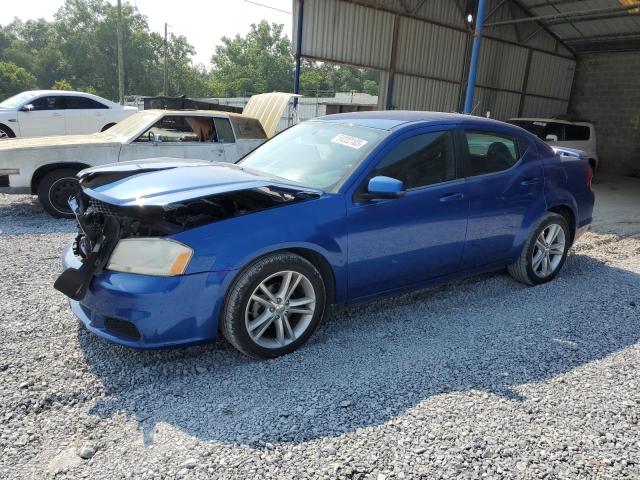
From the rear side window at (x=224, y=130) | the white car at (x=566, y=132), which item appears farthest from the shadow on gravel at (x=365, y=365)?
the white car at (x=566, y=132)

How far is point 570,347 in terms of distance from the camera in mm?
3531

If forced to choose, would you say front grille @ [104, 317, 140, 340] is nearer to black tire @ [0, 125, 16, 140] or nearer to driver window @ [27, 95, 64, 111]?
black tire @ [0, 125, 16, 140]

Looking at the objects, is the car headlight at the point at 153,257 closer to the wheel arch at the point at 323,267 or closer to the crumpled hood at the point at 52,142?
the wheel arch at the point at 323,267

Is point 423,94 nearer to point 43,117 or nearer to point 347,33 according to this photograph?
point 347,33

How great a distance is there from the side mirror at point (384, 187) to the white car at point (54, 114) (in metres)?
11.0

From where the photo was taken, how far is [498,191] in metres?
4.18

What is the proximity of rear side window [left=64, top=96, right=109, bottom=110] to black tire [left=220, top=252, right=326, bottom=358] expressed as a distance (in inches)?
445

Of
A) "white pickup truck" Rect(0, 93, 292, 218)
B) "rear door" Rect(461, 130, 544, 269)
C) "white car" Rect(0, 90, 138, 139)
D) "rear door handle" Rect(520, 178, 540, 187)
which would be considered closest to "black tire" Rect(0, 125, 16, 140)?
"white car" Rect(0, 90, 138, 139)

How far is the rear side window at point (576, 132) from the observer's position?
13.1 metres

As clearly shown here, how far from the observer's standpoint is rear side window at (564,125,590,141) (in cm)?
1309

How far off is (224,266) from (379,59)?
43.1 feet

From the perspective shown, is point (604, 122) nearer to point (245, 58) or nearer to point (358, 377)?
point (358, 377)

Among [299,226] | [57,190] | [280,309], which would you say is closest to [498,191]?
[299,226]

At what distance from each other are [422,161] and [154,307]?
225 cm
